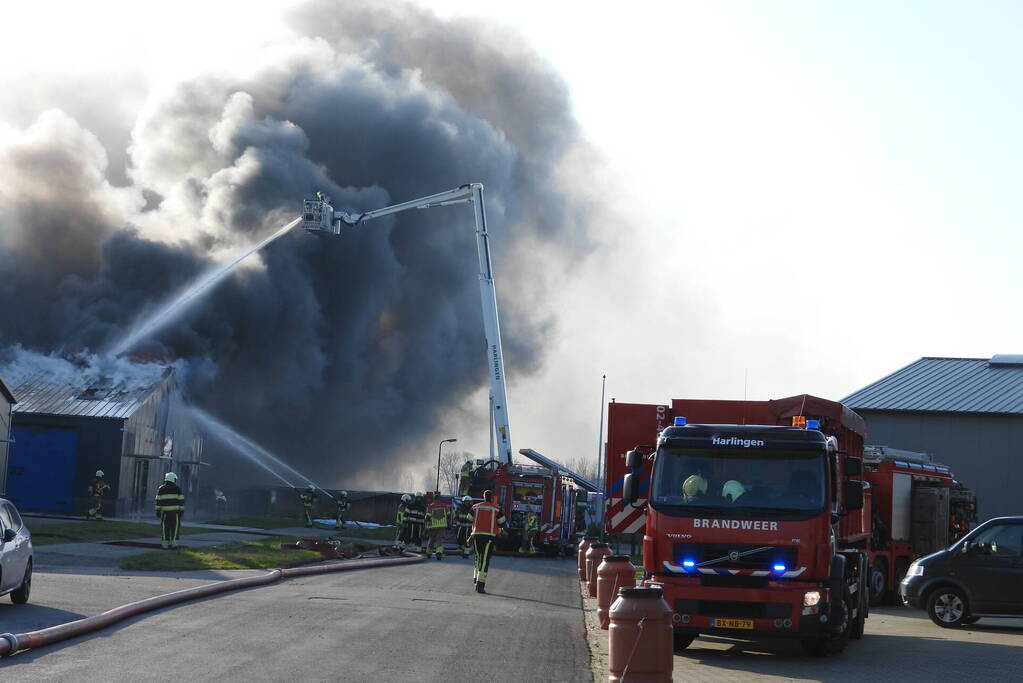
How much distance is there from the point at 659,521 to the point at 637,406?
3.83 meters

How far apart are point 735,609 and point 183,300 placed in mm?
40412

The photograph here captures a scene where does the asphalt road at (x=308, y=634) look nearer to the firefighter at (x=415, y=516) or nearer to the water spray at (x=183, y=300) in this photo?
the firefighter at (x=415, y=516)

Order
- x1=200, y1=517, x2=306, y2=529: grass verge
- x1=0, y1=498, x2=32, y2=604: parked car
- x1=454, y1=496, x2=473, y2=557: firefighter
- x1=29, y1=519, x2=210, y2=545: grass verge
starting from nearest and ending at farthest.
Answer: x1=0, y1=498, x2=32, y2=604: parked car, x1=29, y1=519, x2=210, y2=545: grass verge, x1=454, y1=496, x2=473, y2=557: firefighter, x1=200, y1=517, x2=306, y2=529: grass verge

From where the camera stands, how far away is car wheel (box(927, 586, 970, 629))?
17109 mm

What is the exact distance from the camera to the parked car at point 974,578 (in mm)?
16625

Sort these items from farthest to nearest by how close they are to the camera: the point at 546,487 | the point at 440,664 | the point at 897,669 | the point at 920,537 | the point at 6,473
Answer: the point at 6,473, the point at 546,487, the point at 920,537, the point at 897,669, the point at 440,664

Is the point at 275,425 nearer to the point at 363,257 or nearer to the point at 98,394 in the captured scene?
the point at 363,257

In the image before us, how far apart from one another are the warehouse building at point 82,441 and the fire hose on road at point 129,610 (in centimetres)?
1904

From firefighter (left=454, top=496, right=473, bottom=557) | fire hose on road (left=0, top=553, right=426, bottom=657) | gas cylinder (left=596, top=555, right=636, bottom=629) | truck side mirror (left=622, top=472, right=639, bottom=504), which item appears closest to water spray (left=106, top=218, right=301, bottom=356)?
firefighter (left=454, top=496, right=473, bottom=557)

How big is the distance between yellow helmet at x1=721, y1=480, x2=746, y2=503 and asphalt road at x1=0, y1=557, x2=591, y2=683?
7.10 feet

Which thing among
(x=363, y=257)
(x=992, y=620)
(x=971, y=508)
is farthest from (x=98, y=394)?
(x=992, y=620)

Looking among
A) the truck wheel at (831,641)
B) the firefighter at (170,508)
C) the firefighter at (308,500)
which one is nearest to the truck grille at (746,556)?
the truck wheel at (831,641)

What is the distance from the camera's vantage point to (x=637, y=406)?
53.6 feet

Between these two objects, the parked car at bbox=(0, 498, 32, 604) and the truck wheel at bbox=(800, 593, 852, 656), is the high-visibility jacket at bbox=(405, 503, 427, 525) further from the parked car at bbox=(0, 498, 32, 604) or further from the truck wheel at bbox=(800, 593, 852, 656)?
the truck wheel at bbox=(800, 593, 852, 656)
